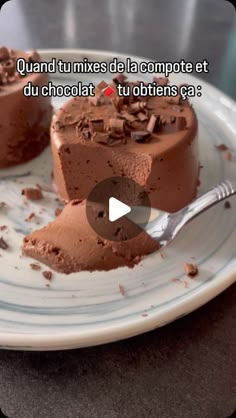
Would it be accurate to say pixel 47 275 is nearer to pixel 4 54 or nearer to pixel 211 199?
pixel 211 199

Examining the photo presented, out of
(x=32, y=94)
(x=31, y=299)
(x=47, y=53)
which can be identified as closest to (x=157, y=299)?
(x=31, y=299)

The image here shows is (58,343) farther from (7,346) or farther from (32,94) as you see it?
(32,94)

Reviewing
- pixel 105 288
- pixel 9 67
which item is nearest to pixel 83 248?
pixel 105 288

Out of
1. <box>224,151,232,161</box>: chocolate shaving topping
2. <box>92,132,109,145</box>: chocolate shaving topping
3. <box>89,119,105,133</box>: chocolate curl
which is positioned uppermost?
<box>89,119,105,133</box>: chocolate curl

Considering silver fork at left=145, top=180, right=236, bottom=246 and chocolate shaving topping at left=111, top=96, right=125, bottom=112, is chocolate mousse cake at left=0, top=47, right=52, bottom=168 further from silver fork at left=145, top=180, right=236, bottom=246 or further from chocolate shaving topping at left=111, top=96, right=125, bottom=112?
silver fork at left=145, top=180, right=236, bottom=246

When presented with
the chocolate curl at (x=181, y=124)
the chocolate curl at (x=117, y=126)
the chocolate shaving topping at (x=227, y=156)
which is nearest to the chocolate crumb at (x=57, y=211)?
the chocolate curl at (x=117, y=126)

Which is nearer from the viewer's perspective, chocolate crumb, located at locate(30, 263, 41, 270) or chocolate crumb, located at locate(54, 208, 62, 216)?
chocolate crumb, located at locate(30, 263, 41, 270)

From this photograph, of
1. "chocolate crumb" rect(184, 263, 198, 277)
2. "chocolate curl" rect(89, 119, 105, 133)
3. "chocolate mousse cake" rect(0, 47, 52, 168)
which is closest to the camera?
"chocolate crumb" rect(184, 263, 198, 277)

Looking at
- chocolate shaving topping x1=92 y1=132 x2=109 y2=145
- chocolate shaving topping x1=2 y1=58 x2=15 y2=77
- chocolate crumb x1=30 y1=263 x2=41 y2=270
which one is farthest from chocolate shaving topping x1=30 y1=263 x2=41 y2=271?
chocolate shaving topping x1=2 y1=58 x2=15 y2=77
